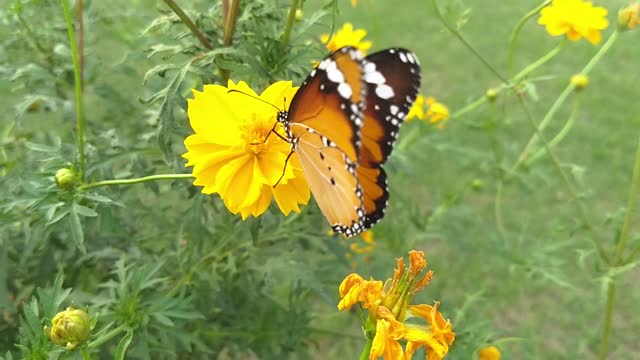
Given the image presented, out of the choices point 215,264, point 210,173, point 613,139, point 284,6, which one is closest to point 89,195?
point 210,173

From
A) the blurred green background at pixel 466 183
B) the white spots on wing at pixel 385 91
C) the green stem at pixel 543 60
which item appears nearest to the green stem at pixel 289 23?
the blurred green background at pixel 466 183

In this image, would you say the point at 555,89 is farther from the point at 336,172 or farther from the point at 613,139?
the point at 336,172

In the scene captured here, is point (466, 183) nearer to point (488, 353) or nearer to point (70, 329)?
point (488, 353)

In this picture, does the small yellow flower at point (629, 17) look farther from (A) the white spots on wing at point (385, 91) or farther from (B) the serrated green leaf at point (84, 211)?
(B) the serrated green leaf at point (84, 211)

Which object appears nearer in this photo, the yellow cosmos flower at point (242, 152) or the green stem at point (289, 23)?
the yellow cosmos flower at point (242, 152)


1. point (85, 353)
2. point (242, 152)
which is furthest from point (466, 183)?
point (85, 353)
